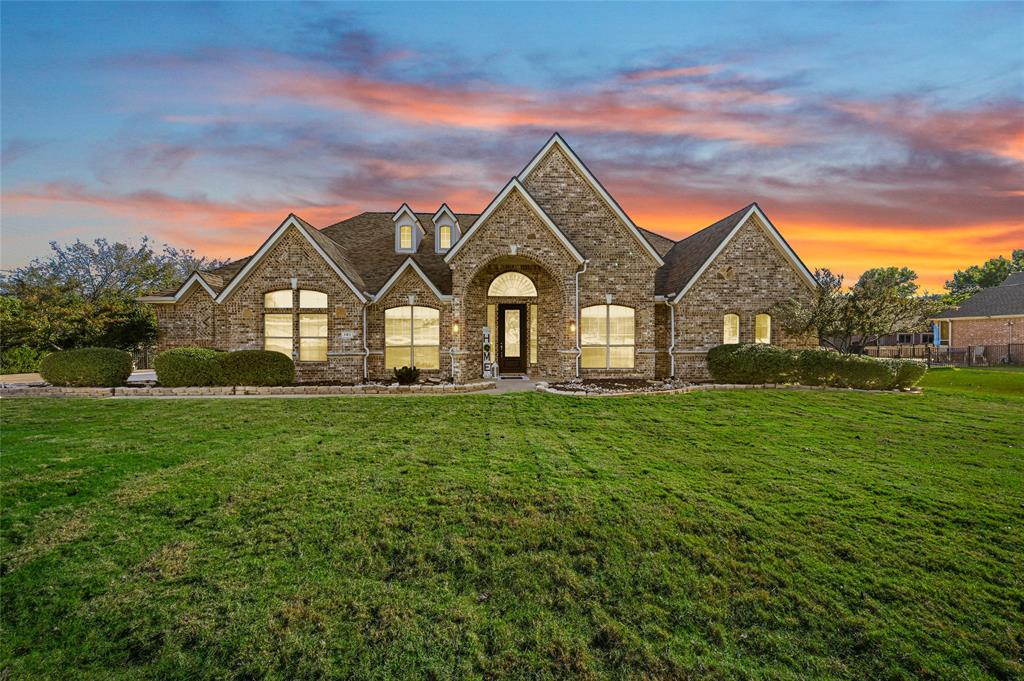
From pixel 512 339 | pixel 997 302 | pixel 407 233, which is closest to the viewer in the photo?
pixel 512 339

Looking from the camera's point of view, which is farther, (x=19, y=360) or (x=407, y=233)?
(x=407, y=233)

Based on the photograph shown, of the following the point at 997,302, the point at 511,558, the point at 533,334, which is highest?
the point at 997,302

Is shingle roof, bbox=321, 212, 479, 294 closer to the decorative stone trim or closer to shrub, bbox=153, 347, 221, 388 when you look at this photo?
shrub, bbox=153, 347, 221, 388

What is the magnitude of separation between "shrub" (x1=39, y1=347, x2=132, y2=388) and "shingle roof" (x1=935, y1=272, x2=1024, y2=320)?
46.7 metres

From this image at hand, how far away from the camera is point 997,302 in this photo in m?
33.1

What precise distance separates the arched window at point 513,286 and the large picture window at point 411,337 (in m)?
2.93

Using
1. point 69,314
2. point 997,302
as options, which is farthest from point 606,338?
point 997,302

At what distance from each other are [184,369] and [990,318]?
49365 millimetres

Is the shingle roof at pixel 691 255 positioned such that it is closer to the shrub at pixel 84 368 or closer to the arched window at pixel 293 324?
the arched window at pixel 293 324

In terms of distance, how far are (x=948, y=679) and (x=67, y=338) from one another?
93.9 ft

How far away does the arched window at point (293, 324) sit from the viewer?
Answer: 17.0 meters

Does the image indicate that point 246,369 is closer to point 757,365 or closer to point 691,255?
point 757,365

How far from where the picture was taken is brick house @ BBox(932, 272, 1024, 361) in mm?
31203

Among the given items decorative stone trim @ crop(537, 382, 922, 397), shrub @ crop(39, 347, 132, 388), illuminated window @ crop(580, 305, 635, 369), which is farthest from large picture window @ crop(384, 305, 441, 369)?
shrub @ crop(39, 347, 132, 388)
